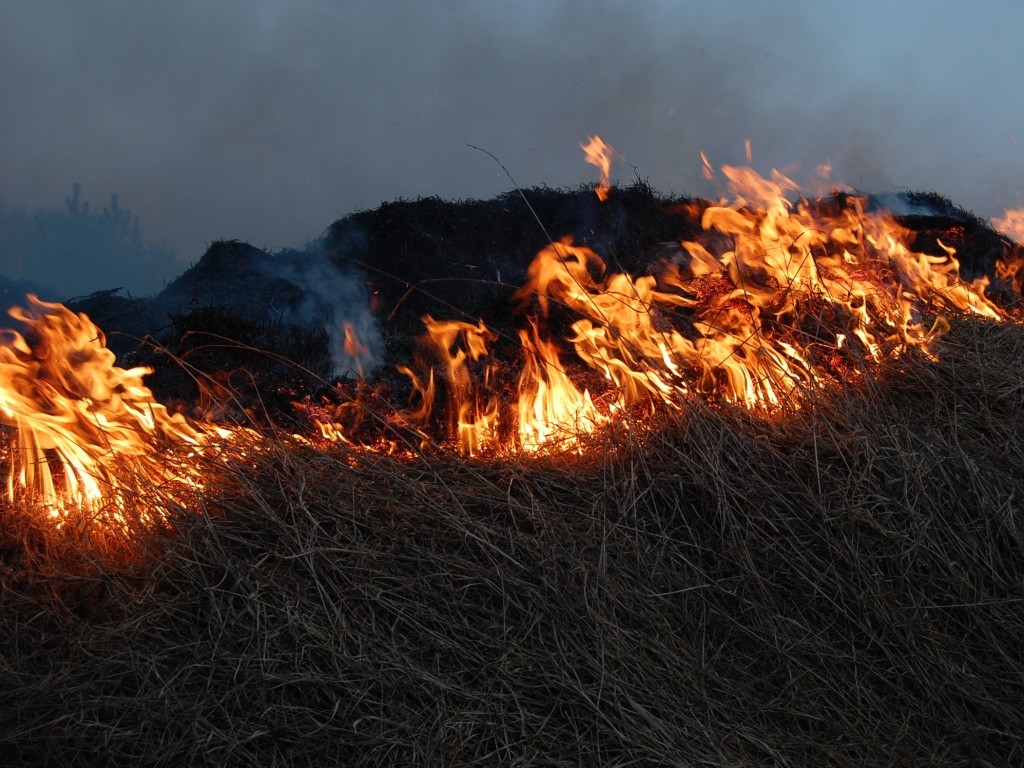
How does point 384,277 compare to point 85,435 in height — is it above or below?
above

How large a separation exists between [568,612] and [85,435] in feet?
6.42

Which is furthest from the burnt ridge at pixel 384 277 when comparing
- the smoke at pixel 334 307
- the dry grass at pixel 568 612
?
the dry grass at pixel 568 612

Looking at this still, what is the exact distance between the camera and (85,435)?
3.07m

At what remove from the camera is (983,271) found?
10.4m

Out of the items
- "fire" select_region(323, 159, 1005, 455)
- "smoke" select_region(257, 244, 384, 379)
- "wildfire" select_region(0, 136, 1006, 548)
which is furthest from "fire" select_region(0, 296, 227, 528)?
"smoke" select_region(257, 244, 384, 379)

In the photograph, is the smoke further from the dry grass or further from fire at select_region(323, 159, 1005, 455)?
the dry grass

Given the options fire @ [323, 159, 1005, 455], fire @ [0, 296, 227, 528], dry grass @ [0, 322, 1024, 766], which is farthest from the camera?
fire @ [323, 159, 1005, 455]

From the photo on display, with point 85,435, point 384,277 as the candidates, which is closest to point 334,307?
point 384,277

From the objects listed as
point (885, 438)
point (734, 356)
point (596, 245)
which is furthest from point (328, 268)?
point (885, 438)

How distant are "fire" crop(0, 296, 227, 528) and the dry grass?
23 cm

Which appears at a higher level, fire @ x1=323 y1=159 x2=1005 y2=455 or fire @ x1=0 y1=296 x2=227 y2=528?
fire @ x1=323 y1=159 x2=1005 y2=455

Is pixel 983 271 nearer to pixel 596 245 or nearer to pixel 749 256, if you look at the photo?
pixel 596 245

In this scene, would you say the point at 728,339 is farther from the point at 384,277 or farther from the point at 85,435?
the point at 384,277

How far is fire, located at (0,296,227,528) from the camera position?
2.89 metres
